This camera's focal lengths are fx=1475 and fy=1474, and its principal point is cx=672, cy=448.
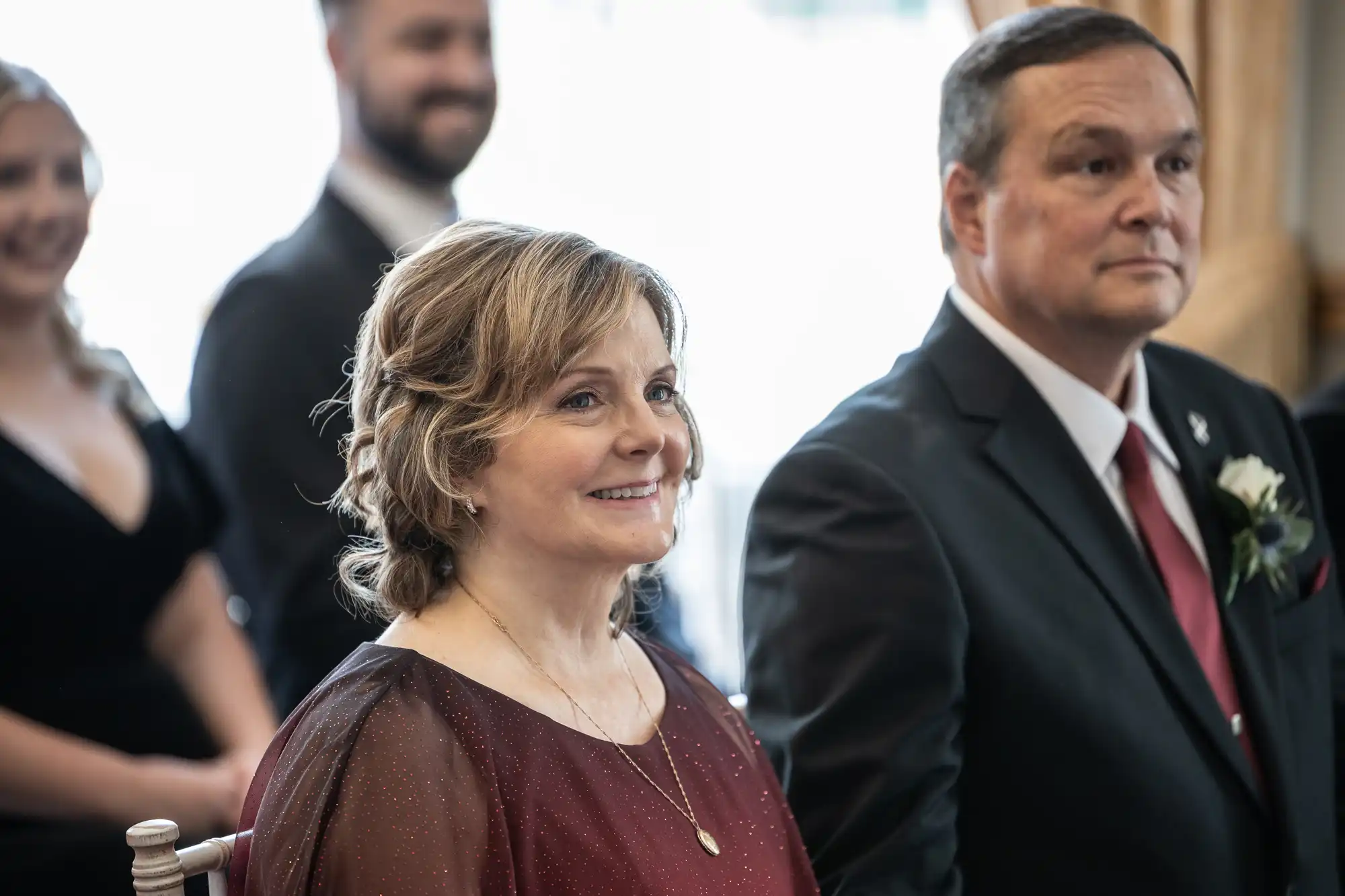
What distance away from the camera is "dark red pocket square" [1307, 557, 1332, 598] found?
212cm

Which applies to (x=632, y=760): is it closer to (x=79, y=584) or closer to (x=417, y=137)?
(x=79, y=584)

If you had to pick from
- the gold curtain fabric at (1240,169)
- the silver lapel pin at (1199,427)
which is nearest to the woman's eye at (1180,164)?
the silver lapel pin at (1199,427)

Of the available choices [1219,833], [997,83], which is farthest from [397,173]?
[1219,833]

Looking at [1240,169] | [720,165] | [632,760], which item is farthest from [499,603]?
[1240,169]

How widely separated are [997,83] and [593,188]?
1.21 metres

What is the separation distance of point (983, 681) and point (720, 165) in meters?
1.81

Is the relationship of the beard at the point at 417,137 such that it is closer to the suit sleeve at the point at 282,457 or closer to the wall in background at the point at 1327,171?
the suit sleeve at the point at 282,457

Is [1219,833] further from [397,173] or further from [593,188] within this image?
[593,188]

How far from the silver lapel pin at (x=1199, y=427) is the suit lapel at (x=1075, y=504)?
0.93 feet

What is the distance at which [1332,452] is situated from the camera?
262 cm

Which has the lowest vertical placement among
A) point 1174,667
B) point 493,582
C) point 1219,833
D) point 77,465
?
point 1219,833

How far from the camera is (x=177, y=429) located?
61.7 inches

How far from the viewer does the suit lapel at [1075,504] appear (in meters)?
1.79

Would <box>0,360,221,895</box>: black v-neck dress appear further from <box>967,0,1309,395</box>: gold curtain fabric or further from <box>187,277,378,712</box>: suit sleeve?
<box>967,0,1309,395</box>: gold curtain fabric
